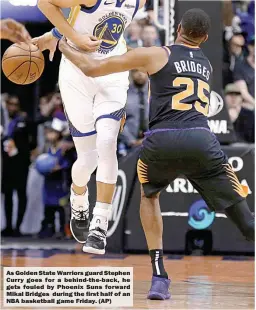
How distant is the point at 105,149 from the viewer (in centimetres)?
760

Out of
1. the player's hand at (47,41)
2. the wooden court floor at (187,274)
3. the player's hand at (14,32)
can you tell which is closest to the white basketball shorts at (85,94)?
the player's hand at (47,41)

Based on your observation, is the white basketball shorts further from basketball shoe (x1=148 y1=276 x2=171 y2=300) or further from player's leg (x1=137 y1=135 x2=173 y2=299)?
basketball shoe (x1=148 y1=276 x2=171 y2=300)

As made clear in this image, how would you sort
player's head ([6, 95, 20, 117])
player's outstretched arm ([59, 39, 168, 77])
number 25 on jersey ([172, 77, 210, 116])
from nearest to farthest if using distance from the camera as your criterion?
player's outstretched arm ([59, 39, 168, 77]), number 25 on jersey ([172, 77, 210, 116]), player's head ([6, 95, 20, 117])

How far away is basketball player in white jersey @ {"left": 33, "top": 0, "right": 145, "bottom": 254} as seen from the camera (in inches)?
294

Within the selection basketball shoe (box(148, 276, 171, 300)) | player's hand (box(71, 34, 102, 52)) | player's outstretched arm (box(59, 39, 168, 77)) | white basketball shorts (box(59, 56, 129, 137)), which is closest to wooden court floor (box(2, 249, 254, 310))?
basketball shoe (box(148, 276, 171, 300))

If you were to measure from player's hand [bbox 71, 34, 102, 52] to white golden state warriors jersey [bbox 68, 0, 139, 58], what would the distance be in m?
0.23

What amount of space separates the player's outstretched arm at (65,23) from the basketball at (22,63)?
0.57 meters

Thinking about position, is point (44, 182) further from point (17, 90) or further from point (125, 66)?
point (125, 66)

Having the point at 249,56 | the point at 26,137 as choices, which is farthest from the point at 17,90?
the point at 249,56

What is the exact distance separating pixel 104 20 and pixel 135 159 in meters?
4.22

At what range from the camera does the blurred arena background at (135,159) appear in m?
11.5

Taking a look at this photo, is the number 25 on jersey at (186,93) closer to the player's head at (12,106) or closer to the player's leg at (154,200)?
the player's leg at (154,200)

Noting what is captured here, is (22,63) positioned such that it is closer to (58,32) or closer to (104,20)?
(58,32)

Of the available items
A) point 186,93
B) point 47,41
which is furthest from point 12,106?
point 186,93
